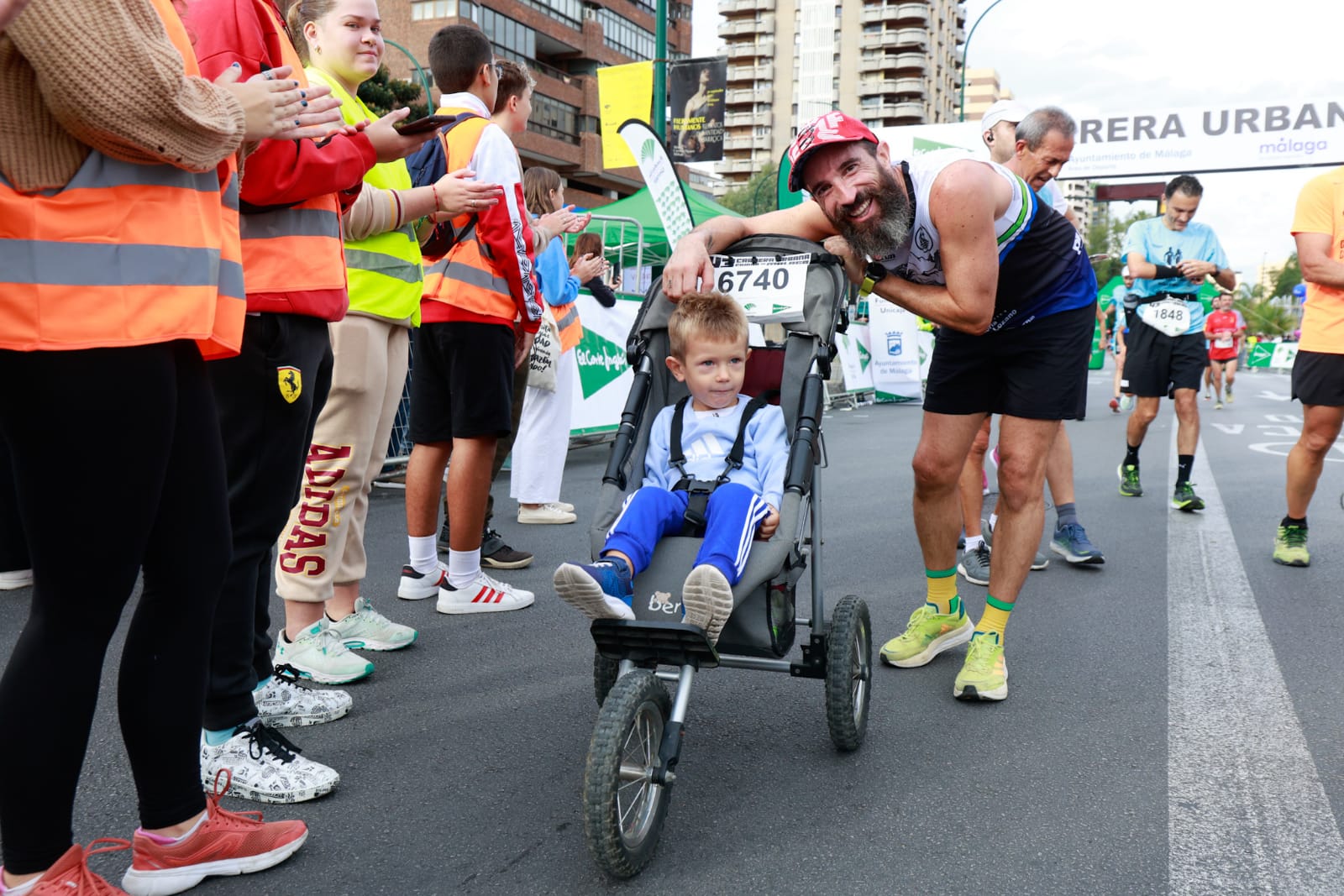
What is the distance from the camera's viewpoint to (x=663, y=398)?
3.17 meters

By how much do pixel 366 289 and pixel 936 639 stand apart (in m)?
2.32

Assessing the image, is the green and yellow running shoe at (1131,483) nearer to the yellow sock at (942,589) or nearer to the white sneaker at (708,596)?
the yellow sock at (942,589)

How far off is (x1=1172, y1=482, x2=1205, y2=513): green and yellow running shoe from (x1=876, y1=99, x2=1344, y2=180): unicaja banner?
17004mm

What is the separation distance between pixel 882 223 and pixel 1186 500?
4.82 m

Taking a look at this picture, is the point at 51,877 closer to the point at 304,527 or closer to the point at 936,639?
the point at 304,527

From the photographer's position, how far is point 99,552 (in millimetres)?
1684

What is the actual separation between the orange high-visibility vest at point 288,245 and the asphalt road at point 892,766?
1139mm

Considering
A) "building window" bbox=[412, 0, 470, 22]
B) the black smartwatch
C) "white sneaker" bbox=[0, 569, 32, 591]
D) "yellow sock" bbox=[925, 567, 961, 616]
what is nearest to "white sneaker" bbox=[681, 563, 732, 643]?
the black smartwatch

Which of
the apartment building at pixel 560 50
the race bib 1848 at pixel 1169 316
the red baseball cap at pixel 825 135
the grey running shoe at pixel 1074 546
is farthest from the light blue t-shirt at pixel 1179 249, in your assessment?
the apartment building at pixel 560 50

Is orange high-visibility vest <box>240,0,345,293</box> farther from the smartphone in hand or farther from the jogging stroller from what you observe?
the jogging stroller

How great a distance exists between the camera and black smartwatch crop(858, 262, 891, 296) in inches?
129

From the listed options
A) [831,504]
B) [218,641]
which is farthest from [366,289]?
[831,504]

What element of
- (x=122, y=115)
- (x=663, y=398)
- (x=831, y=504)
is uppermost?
(x=122, y=115)

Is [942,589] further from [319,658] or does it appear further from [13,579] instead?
[13,579]
